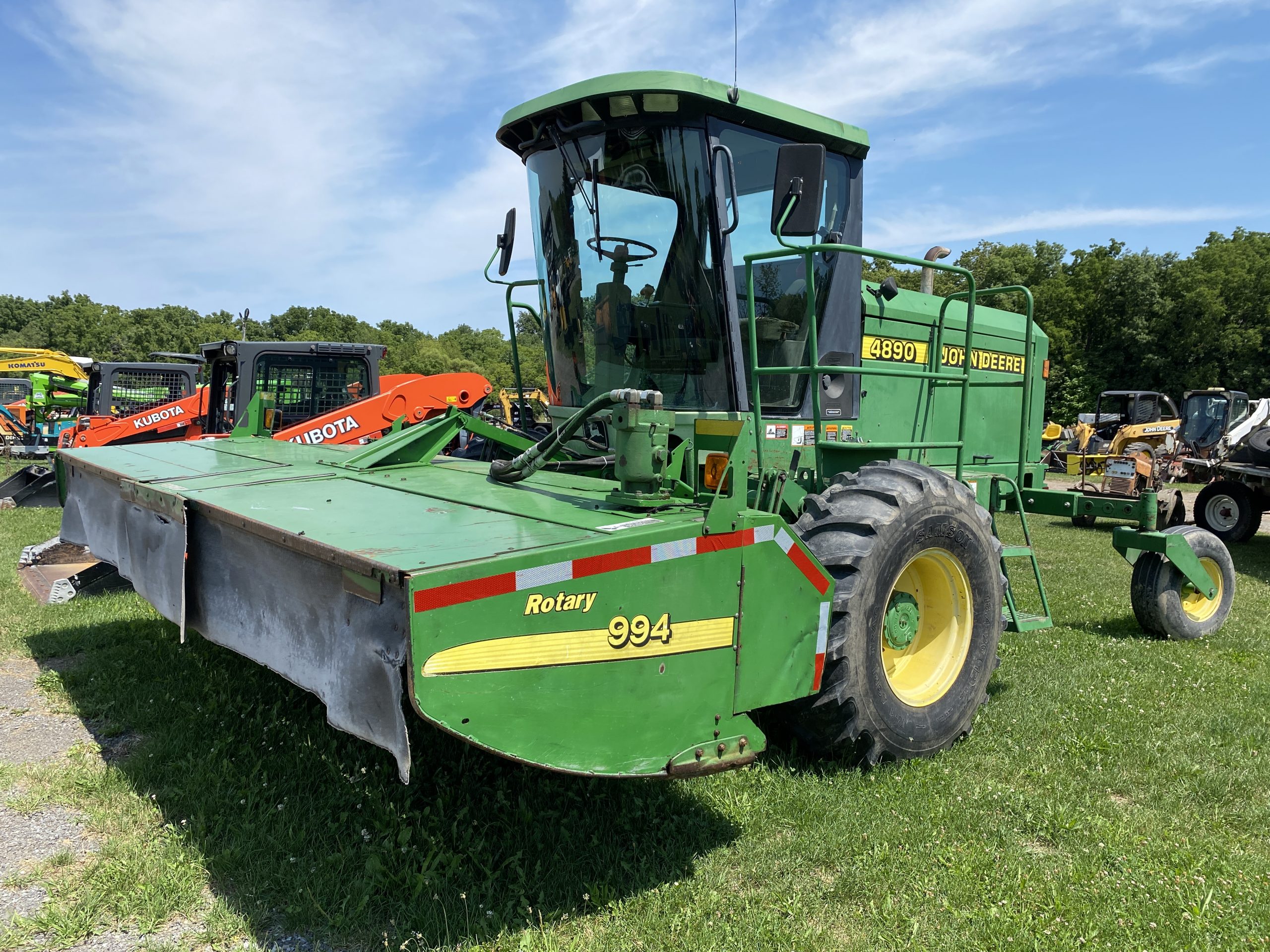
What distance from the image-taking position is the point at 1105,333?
33.0 meters

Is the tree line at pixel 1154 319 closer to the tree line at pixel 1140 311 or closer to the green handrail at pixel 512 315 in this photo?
the tree line at pixel 1140 311

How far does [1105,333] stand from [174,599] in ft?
118

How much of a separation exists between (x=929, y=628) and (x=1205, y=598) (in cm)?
349

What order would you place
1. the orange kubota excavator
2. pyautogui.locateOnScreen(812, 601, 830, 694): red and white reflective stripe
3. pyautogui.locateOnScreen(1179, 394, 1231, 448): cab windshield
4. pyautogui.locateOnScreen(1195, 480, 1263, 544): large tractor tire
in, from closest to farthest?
pyautogui.locateOnScreen(812, 601, 830, 694): red and white reflective stripe, the orange kubota excavator, pyautogui.locateOnScreen(1195, 480, 1263, 544): large tractor tire, pyautogui.locateOnScreen(1179, 394, 1231, 448): cab windshield

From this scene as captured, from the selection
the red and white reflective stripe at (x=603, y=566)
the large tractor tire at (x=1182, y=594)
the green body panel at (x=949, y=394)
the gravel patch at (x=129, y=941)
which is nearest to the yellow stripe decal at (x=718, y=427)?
the red and white reflective stripe at (x=603, y=566)

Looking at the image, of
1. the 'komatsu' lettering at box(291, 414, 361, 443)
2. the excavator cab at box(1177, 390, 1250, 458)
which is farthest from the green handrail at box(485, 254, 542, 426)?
the excavator cab at box(1177, 390, 1250, 458)

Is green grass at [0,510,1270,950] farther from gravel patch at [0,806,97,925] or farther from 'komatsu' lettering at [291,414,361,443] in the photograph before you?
'komatsu' lettering at [291,414,361,443]

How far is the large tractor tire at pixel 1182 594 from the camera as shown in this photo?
5.87 metres

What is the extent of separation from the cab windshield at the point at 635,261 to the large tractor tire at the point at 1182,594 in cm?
367

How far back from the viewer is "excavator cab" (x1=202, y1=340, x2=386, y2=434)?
1064cm

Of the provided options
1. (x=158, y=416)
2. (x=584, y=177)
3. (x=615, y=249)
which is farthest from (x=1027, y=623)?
(x=158, y=416)

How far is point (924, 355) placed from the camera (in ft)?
18.4

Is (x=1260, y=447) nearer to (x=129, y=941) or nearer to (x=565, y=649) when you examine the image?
(x=565, y=649)

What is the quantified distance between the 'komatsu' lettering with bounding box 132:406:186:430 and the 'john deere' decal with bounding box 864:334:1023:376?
11.3m
